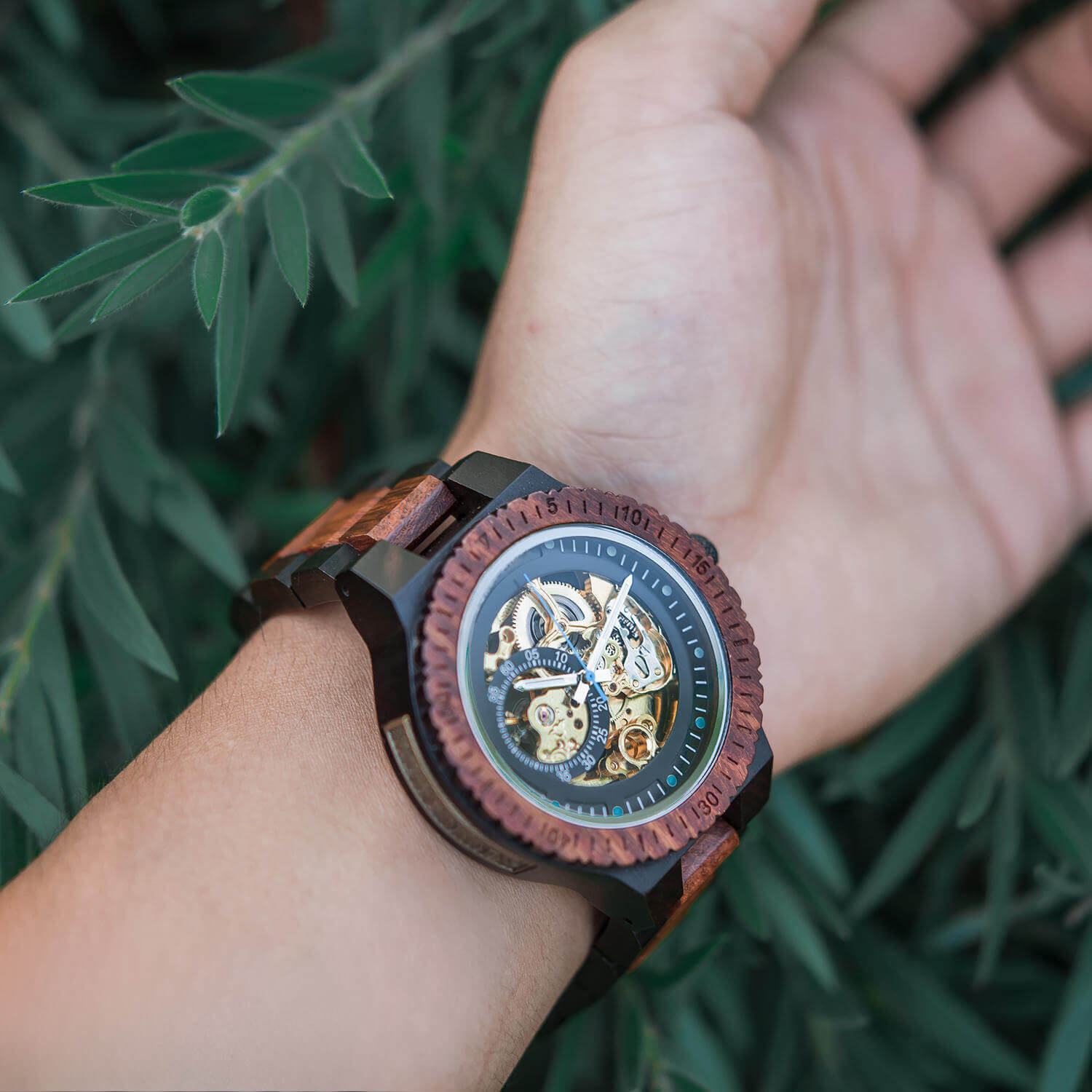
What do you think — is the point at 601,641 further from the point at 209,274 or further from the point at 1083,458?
the point at 1083,458

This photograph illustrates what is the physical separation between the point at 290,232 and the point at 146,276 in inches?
6.0

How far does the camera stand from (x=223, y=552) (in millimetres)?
1112

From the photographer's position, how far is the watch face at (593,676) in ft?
2.55

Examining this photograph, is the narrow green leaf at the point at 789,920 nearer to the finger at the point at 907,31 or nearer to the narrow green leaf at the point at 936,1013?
the narrow green leaf at the point at 936,1013

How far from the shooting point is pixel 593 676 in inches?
32.2

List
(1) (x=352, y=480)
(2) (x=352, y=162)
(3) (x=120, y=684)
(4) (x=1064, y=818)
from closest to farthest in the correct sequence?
(2) (x=352, y=162) → (3) (x=120, y=684) → (4) (x=1064, y=818) → (1) (x=352, y=480)

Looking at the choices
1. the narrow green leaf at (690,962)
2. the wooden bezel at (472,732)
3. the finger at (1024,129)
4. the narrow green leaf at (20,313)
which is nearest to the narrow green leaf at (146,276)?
the narrow green leaf at (20,313)

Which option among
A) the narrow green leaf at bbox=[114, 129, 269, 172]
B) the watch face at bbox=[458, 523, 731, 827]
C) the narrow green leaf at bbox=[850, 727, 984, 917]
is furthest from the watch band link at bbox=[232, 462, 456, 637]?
the narrow green leaf at bbox=[850, 727, 984, 917]

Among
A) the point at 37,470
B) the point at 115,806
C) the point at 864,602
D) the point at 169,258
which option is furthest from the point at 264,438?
the point at 864,602

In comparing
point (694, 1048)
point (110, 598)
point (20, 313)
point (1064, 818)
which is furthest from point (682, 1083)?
point (20, 313)

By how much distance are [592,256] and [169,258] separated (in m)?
0.42

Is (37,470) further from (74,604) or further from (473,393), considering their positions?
(473,393)

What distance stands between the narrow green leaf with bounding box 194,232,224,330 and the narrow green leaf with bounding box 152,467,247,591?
357mm

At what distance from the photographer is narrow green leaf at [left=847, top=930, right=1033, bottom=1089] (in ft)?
4.07
